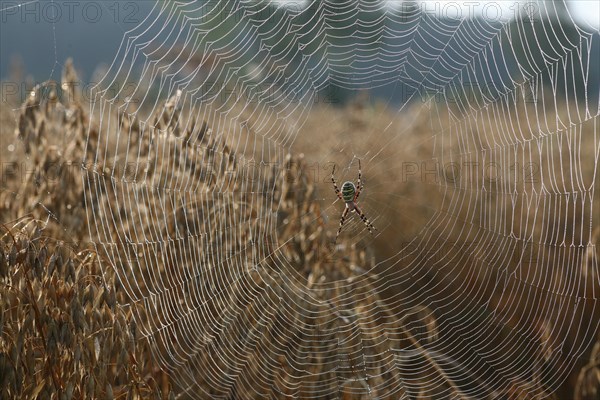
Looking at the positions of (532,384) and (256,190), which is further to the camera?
(256,190)

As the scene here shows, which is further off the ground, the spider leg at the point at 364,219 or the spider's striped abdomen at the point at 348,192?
the spider's striped abdomen at the point at 348,192

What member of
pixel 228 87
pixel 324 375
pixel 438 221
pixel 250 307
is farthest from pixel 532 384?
pixel 228 87

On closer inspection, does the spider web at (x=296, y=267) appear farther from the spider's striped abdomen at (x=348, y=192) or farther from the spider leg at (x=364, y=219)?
the spider's striped abdomen at (x=348, y=192)

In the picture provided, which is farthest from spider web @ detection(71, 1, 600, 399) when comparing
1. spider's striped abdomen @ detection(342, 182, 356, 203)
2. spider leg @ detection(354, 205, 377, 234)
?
spider's striped abdomen @ detection(342, 182, 356, 203)

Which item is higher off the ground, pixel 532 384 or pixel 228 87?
pixel 228 87

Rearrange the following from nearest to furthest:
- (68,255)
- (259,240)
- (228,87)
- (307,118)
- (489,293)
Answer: (68,255)
(259,240)
(489,293)
(228,87)
(307,118)

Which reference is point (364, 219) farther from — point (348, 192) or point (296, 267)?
point (296, 267)

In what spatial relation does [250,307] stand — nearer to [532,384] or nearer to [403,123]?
[532,384]

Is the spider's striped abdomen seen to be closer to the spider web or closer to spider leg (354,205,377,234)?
spider leg (354,205,377,234)

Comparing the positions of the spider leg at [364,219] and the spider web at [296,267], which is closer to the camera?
the spider web at [296,267]

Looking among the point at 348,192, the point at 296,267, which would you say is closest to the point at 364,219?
the point at 348,192

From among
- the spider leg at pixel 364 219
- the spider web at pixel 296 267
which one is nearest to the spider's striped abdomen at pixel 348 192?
the spider leg at pixel 364 219
